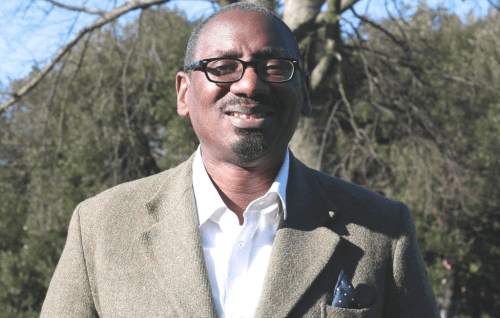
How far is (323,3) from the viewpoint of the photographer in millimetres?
5875

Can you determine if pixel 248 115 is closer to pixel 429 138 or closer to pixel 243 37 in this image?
pixel 243 37

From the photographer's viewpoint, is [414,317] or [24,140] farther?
[24,140]

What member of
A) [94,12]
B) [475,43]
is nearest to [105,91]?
[94,12]

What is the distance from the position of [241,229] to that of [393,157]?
617cm

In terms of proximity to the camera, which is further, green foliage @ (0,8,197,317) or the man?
green foliage @ (0,8,197,317)

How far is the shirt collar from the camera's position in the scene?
1.65 meters

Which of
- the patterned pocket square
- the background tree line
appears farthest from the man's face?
the background tree line

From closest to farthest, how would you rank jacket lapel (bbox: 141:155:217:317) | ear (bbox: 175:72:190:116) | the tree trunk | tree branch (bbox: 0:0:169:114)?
jacket lapel (bbox: 141:155:217:317), ear (bbox: 175:72:190:116), the tree trunk, tree branch (bbox: 0:0:169:114)

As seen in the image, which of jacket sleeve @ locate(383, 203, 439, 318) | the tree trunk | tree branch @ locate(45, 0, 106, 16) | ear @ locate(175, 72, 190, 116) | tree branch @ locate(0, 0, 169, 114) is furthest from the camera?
tree branch @ locate(45, 0, 106, 16)

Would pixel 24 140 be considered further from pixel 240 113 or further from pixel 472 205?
pixel 240 113

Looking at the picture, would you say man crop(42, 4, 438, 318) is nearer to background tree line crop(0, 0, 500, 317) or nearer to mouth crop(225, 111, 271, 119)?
mouth crop(225, 111, 271, 119)

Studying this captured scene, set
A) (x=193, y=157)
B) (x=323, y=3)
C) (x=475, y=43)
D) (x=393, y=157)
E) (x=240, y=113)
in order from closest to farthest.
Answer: (x=240, y=113) → (x=193, y=157) → (x=323, y=3) → (x=393, y=157) → (x=475, y=43)

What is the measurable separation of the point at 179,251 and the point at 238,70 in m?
0.53

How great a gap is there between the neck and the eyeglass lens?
25 cm
